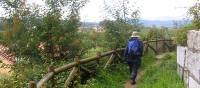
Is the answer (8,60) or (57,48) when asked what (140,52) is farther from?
(8,60)

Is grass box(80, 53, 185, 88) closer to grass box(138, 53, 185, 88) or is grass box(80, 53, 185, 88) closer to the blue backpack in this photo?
grass box(138, 53, 185, 88)

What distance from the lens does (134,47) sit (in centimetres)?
1300

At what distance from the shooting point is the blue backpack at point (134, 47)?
12953mm

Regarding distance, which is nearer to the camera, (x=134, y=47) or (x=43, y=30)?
(x=134, y=47)

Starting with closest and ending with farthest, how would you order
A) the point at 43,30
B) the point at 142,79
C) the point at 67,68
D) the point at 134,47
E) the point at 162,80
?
the point at 67,68 < the point at 162,80 < the point at 134,47 < the point at 142,79 < the point at 43,30

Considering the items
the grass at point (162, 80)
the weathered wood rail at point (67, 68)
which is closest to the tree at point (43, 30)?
the weathered wood rail at point (67, 68)

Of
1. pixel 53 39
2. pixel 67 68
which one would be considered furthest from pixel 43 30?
pixel 67 68

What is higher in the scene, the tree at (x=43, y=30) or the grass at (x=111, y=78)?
the tree at (x=43, y=30)

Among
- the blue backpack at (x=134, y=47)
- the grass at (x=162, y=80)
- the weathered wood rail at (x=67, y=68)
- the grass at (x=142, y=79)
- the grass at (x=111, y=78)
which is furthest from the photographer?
the blue backpack at (x=134, y=47)

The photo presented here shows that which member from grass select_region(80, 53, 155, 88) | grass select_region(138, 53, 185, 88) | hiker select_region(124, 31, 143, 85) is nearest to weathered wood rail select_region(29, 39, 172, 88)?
grass select_region(80, 53, 155, 88)

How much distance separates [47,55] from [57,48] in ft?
1.56

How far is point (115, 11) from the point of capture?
18.7 meters

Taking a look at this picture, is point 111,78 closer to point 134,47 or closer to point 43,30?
point 134,47

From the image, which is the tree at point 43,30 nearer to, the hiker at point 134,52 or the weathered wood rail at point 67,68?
the weathered wood rail at point 67,68
